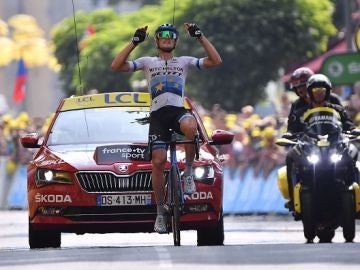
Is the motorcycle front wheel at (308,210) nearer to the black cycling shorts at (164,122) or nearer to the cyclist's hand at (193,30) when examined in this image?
the black cycling shorts at (164,122)

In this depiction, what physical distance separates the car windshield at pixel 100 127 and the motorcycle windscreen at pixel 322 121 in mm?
1618

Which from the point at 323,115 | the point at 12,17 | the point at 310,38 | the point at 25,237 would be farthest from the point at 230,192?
the point at 12,17

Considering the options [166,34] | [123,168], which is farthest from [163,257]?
[123,168]

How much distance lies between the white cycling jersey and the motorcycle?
166 cm

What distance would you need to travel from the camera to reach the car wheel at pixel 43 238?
57.1ft

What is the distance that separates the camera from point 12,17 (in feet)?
385

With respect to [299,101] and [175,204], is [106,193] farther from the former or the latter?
[299,101]

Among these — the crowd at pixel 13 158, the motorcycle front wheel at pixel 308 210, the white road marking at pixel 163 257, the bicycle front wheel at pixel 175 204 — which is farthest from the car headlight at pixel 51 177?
the crowd at pixel 13 158

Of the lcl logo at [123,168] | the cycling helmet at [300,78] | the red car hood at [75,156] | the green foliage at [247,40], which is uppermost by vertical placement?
the green foliage at [247,40]

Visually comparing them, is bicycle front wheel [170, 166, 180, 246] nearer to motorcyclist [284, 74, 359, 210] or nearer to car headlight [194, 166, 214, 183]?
car headlight [194, 166, 214, 183]

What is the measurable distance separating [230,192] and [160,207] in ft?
42.2

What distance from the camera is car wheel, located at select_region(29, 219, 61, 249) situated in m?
17.4

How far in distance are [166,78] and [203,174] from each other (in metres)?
1.04

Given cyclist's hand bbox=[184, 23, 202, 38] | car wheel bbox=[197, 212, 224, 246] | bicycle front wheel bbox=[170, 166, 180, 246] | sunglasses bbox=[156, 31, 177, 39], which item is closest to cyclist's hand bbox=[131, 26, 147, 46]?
sunglasses bbox=[156, 31, 177, 39]
